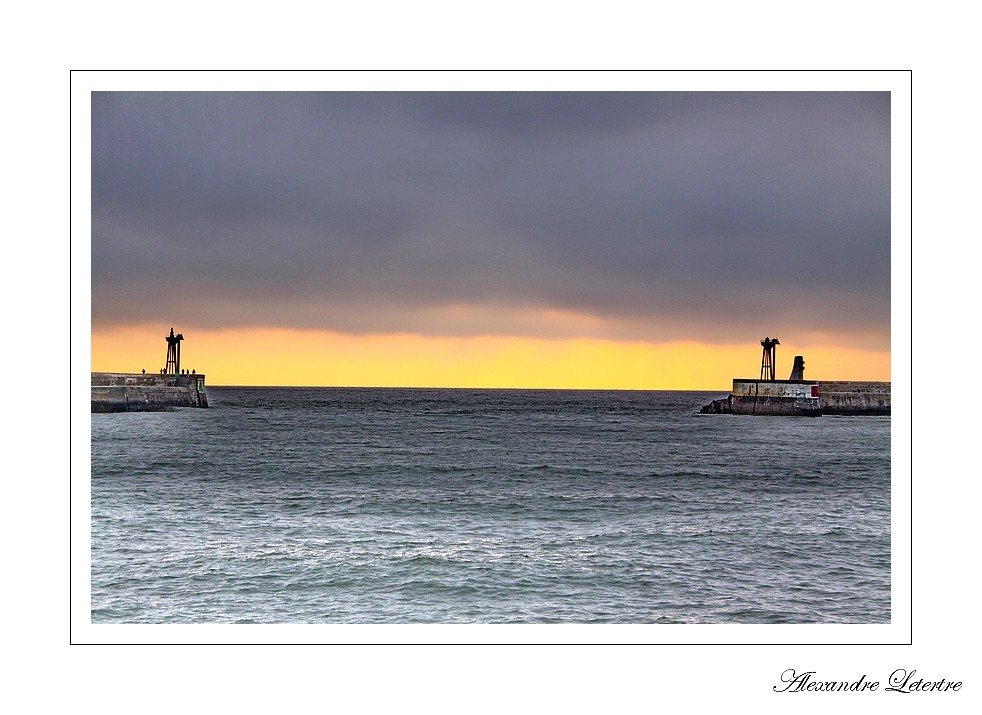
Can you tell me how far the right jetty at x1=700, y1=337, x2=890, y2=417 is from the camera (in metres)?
21.9

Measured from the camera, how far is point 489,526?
33.3 feet

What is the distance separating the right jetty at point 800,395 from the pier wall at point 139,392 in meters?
15.2

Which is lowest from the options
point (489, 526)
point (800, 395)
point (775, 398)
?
point (489, 526)

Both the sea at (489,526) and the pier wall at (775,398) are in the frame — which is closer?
the sea at (489,526)

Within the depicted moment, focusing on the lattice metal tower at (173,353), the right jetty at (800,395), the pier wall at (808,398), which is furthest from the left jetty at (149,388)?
the pier wall at (808,398)

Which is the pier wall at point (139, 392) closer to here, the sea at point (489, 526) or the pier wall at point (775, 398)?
the sea at point (489, 526)

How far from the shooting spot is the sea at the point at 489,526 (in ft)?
17.2

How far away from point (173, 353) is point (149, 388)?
1118 mm

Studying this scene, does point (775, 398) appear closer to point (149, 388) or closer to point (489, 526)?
point (489, 526)

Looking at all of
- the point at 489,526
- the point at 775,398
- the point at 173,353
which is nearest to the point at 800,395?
the point at 775,398

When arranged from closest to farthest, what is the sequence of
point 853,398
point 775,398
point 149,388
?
point 149,388, point 853,398, point 775,398

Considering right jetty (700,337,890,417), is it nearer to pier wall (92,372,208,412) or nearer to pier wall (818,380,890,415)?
pier wall (818,380,890,415)
